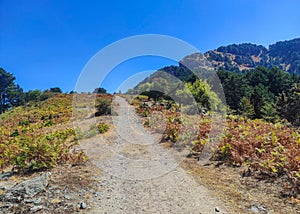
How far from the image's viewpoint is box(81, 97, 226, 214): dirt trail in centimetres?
350

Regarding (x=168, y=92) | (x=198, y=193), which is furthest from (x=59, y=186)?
(x=168, y=92)

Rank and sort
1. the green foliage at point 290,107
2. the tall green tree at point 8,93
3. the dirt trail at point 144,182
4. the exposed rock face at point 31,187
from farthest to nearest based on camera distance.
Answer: the tall green tree at point 8,93 < the green foliage at point 290,107 < the exposed rock face at point 31,187 < the dirt trail at point 144,182

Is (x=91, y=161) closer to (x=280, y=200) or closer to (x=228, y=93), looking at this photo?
(x=280, y=200)

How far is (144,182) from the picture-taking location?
4570mm

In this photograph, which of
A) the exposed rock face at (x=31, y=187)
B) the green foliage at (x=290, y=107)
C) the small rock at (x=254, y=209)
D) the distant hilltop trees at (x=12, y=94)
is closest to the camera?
the small rock at (x=254, y=209)

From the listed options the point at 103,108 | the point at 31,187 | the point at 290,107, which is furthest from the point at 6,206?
the point at 290,107

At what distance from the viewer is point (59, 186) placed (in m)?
4.13

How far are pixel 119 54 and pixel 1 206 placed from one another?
5.01 meters

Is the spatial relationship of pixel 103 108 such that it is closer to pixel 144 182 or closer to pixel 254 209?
pixel 144 182

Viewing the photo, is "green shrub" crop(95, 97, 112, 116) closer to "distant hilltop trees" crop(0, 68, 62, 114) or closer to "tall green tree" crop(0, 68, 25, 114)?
"distant hilltop trees" crop(0, 68, 62, 114)

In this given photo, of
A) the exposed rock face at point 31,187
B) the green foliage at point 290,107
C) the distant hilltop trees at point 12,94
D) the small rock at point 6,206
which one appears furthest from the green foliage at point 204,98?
the distant hilltop trees at point 12,94

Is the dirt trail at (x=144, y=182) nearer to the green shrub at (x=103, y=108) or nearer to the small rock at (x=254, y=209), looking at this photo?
the small rock at (x=254, y=209)

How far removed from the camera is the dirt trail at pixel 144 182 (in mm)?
3502

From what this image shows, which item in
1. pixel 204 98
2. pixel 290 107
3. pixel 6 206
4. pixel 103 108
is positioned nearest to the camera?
pixel 6 206
